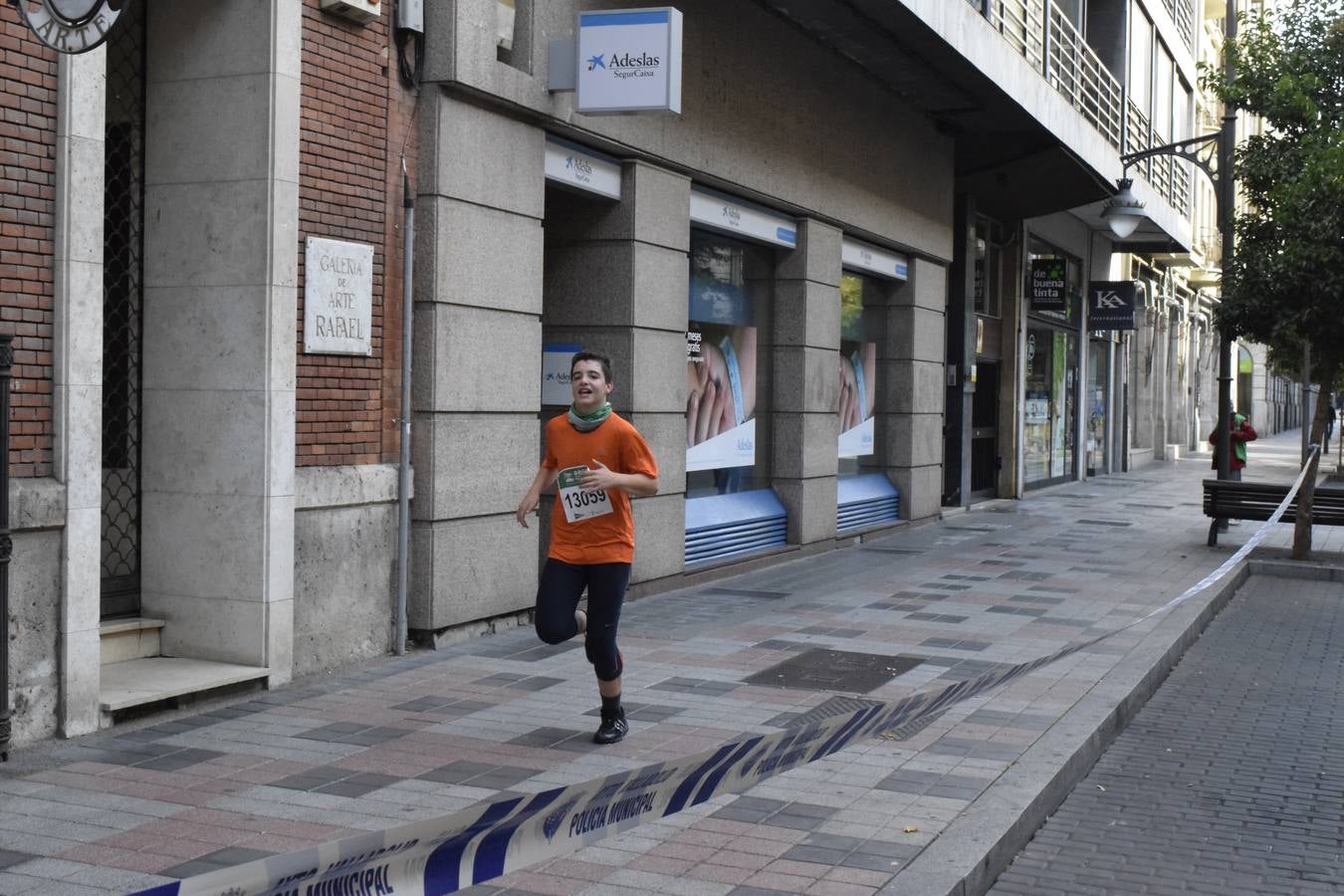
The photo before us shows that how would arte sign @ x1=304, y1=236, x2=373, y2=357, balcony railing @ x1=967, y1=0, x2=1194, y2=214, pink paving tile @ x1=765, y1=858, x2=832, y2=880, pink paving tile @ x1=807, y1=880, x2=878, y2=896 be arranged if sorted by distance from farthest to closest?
balcony railing @ x1=967, y1=0, x2=1194, y2=214, arte sign @ x1=304, y1=236, x2=373, y2=357, pink paving tile @ x1=765, y1=858, x2=832, y2=880, pink paving tile @ x1=807, y1=880, x2=878, y2=896

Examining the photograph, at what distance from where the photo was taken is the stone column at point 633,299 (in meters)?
11.3

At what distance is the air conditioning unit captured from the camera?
27.2 feet

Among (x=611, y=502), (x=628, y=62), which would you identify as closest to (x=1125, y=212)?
(x=628, y=62)

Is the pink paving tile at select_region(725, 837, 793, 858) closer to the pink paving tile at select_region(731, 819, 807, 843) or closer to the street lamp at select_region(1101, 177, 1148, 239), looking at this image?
the pink paving tile at select_region(731, 819, 807, 843)

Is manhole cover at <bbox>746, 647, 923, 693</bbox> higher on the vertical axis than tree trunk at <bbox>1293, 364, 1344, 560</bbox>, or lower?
lower

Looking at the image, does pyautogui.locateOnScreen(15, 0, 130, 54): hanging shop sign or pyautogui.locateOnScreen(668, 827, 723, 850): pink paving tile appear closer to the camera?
pyautogui.locateOnScreen(668, 827, 723, 850): pink paving tile

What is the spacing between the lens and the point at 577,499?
21.6 ft

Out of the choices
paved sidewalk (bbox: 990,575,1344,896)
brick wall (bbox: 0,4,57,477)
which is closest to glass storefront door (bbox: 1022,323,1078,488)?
paved sidewalk (bbox: 990,575,1344,896)

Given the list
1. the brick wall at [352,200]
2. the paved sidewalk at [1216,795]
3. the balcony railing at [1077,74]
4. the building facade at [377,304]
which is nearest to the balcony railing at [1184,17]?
the balcony railing at [1077,74]

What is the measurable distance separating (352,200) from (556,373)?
295 cm

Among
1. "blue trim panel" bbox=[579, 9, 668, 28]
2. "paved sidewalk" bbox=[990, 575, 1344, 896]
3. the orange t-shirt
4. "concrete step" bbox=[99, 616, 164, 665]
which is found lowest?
"paved sidewalk" bbox=[990, 575, 1344, 896]

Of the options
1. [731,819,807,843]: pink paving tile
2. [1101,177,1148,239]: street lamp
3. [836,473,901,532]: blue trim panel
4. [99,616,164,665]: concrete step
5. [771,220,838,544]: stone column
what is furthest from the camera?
[1101,177,1148,239]: street lamp

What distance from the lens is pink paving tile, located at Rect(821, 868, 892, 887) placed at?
477cm

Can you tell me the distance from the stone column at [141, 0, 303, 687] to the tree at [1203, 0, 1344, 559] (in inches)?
435
